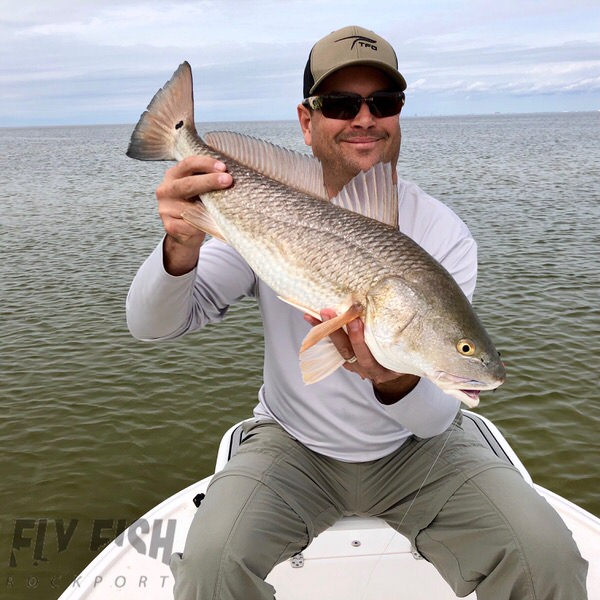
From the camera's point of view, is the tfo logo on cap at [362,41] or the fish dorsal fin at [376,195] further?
the tfo logo on cap at [362,41]

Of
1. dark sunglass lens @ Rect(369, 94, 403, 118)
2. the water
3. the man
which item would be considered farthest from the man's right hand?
the water

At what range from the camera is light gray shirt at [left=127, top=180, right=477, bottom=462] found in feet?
10.3

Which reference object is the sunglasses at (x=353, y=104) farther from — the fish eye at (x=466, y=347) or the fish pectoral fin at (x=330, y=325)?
the fish eye at (x=466, y=347)

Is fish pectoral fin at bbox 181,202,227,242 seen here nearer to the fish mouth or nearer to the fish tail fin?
the fish tail fin

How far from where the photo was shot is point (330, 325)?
246 cm

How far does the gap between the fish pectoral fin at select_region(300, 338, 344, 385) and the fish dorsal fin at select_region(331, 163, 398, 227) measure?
2.17 ft

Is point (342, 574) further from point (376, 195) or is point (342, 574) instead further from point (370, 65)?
point (370, 65)

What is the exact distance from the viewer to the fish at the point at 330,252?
2.48m

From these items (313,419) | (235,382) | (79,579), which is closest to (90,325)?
(235,382)

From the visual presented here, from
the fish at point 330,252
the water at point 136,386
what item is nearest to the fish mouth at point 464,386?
the fish at point 330,252

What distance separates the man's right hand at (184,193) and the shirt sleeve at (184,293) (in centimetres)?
12

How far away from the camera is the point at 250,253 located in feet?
9.71

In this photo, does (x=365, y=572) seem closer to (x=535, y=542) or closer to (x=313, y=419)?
(x=313, y=419)

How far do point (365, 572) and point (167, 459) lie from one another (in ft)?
15.3
